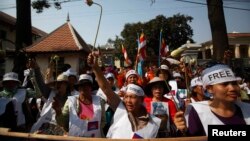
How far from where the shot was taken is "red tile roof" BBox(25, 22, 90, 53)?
20.6 meters

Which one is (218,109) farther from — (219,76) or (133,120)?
(133,120)

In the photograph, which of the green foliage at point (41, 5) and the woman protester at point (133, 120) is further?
the green foliage at point (41, 5)

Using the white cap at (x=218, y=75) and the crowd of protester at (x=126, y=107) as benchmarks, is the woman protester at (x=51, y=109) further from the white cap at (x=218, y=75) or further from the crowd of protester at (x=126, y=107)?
the white cap at (x=218, y=75)

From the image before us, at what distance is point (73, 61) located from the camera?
20.4 m

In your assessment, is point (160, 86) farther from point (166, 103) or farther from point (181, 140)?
point (181, 140)

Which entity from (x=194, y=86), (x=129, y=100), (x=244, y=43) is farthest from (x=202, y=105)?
(x=244, y=43)

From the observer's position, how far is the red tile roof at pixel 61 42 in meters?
20.6

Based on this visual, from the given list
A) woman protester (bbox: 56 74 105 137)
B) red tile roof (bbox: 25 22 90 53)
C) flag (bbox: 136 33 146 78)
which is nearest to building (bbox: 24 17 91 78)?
red tile roof (bbox: 25 22 90 53)

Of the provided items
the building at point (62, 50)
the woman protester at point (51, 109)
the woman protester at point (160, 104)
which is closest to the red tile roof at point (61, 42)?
the building at point (62, 50)

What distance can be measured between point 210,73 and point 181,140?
2.69ft

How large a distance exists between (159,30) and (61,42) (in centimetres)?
2169

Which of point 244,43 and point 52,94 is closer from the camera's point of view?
point 52,94

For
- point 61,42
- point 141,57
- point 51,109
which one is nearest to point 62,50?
point 61,42

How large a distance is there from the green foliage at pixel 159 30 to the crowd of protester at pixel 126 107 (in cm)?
3589
